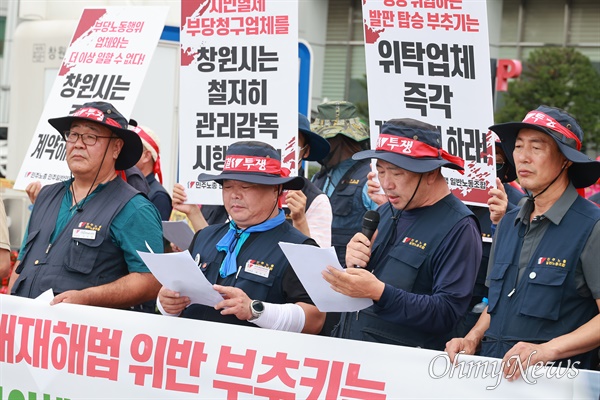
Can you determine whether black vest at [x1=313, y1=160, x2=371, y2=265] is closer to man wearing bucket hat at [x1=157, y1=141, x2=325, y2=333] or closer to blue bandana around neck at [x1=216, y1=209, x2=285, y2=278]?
man wearing bucket hat at [x1=157, y1=141, x2=325, y2=333]

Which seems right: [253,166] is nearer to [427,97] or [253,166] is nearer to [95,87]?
[427,97]

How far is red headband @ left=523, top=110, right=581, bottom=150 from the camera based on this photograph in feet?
14.1

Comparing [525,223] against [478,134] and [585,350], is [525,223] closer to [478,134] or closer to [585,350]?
[585,350]

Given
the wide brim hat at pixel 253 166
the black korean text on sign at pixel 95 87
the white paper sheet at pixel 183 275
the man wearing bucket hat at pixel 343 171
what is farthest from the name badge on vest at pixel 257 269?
the black korean text on sign at pixel 95 87

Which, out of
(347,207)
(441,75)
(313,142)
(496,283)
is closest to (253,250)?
(496,283)

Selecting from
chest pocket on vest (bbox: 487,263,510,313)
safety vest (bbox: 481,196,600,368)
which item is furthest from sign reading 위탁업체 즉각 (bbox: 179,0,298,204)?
safety vest (bbox: 481,196,600,368)

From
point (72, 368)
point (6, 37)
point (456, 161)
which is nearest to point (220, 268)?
point (72, 368)

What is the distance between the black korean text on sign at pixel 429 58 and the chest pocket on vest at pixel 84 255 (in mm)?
1786

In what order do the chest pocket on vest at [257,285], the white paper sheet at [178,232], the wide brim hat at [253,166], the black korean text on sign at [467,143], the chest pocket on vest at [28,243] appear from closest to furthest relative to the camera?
the chest pocket on vest at [257,285] → the wide brim hat at [253,166] → the black korean text on sign at [467,143] → the chest pocket on vest at [28,243] → the white paper sheet at [178,232]

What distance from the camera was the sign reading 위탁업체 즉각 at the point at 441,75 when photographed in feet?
17.7

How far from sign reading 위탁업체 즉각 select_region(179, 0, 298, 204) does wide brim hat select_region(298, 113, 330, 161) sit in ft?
1.51

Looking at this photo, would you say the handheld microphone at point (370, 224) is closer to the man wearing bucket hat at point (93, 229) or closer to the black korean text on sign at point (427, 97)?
the black korean text on sign at point (427, 97)

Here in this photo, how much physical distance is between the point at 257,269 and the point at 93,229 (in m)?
1.04

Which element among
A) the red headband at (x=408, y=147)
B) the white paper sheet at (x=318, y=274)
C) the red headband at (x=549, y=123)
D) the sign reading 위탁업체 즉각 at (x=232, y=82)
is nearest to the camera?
the white paper sheet at (x=318, y=274)
